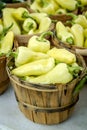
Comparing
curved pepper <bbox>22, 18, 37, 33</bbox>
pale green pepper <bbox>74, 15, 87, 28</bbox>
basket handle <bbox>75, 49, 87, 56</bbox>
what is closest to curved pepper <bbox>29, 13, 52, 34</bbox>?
curved pepper <bbox>22, 18, 37, 33</bbox>

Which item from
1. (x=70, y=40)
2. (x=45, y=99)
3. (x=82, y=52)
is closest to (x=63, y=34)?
(x=70, y=40)

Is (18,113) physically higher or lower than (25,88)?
lower

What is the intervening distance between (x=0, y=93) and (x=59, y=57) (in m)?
0.33

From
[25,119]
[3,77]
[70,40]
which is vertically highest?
[70,40]

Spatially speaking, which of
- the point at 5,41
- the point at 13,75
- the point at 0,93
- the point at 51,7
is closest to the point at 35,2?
the point at 51,7

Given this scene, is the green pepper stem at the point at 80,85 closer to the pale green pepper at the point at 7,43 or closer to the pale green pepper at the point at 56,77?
the pale green pepper at the point at 56,77

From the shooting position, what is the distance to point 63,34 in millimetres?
1409

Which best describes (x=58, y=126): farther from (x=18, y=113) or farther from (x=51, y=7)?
(x=51, y=7)

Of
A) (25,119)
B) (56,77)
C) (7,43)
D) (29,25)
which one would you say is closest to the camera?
(56,77)

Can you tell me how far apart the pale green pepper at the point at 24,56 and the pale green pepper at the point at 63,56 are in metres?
0.03

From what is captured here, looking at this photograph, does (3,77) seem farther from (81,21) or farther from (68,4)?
(68,4)

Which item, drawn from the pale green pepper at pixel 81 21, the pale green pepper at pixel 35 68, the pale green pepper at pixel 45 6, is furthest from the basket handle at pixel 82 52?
the pale green pepper at pixel 45 6

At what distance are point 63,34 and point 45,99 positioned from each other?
42 centimetres

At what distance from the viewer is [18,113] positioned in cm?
125
